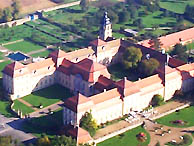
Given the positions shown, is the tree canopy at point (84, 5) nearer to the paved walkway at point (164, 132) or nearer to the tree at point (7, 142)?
the paved walkway at point (164, 132)

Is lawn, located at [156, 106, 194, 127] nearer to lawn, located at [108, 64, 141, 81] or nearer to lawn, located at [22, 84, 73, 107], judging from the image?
lawn, located at [108, 64, 141, 81]

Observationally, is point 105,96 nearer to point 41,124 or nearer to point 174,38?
point 41,124

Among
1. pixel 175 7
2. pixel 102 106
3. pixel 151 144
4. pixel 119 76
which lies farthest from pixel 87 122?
pixel 175 7

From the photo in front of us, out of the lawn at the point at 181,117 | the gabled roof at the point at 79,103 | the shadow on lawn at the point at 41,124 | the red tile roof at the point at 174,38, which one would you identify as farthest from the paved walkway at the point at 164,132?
the red tile roof at the point at 174,38

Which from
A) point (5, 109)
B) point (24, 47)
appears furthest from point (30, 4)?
point (5, 109)

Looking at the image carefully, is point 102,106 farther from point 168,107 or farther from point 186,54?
point 186,54
